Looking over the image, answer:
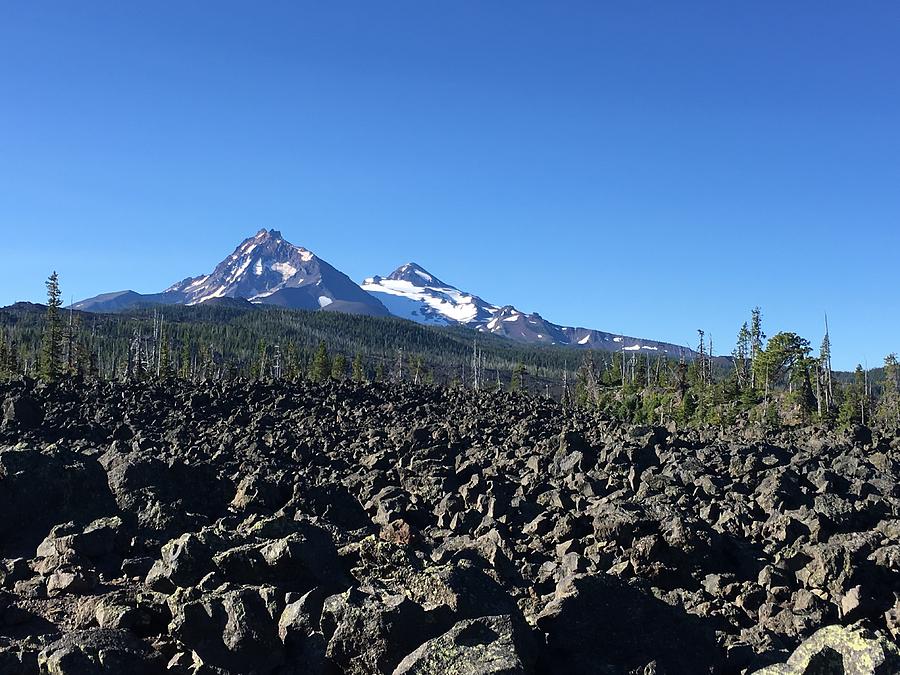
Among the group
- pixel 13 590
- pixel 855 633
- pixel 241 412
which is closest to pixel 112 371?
pixel 241 412

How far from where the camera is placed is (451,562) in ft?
34.3

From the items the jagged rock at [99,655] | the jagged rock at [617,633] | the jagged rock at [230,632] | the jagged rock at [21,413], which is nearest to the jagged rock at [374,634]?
the jagged rock at [230,632]

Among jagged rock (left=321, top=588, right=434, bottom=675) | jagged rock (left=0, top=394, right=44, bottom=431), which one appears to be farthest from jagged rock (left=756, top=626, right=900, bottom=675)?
jagged rock (left=0, top=394, right=44, bottom=431)

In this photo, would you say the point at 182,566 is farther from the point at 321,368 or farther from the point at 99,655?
the point at 321,368

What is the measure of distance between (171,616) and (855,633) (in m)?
8.38

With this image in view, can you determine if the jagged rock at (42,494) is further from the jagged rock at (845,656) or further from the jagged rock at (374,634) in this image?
the jagged rock at (845,656)

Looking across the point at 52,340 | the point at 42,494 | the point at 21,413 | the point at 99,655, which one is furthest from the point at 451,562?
the point at 52,340

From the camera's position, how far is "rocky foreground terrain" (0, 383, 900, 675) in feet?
28.0

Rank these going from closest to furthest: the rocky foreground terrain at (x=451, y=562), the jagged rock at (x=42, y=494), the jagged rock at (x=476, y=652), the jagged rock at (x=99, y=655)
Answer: the jagged rock at (x=476, y=652) < the jagged rock at (x=99, y=655) < the rocky foreground terrain at (x=451, y=562) < the jagged rock at (x=42, y=494)

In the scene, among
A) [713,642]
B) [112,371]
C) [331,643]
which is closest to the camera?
[331,643]

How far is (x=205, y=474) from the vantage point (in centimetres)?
→ 2205

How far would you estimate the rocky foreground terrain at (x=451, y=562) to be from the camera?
8531 millimetres

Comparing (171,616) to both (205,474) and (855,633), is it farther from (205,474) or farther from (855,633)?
(205,474)

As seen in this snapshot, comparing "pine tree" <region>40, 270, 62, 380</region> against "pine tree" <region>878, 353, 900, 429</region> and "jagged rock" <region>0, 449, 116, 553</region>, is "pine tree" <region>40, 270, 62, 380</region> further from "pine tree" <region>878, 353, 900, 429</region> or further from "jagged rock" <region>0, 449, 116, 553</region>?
"pine tree" <region>878, 353, 900, 429</region>
